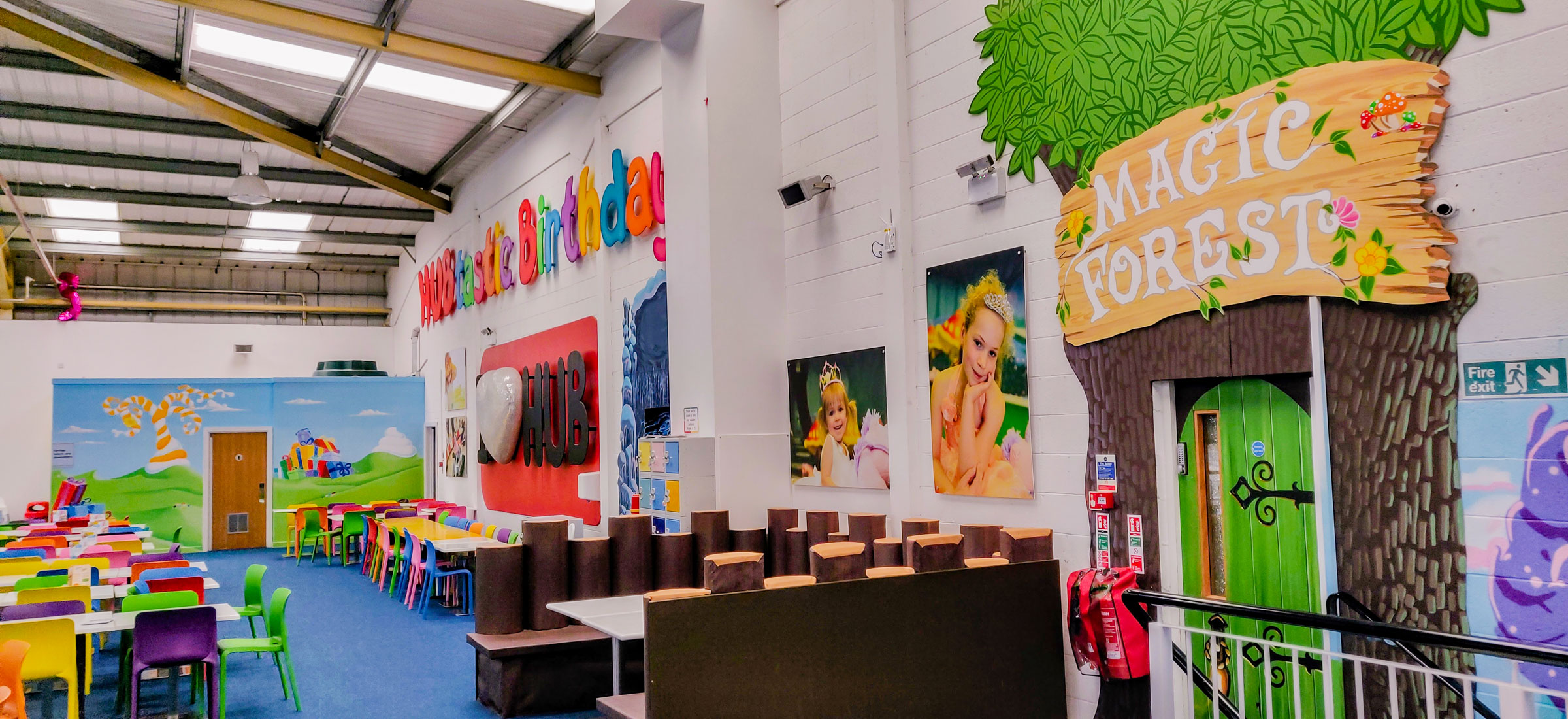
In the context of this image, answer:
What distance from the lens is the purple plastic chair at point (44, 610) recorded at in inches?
208

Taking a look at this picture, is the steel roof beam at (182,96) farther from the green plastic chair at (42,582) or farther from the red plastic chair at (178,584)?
the red plastic chair at (178,584)

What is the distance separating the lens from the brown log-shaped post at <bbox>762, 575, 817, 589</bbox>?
11.8 feet

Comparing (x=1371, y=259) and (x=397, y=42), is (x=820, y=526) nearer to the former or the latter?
(x=1371, y=259)

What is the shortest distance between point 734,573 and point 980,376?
210 centimetres

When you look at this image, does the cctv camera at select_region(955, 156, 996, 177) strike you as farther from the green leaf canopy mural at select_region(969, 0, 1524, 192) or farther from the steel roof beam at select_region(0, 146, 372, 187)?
the steel roof beam at select_region(0, 146, 372, 187)

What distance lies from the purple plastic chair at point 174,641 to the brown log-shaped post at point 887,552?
342 cm

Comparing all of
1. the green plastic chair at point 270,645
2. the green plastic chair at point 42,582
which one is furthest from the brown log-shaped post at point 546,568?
the green plastic chair at point 42,582

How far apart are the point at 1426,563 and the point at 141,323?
17980 millimetres

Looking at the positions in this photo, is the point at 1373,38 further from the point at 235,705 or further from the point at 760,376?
the point at 235,705

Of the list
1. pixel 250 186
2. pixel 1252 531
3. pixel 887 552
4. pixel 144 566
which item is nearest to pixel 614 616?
pixel 887 552

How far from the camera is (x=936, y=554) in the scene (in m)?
4.04

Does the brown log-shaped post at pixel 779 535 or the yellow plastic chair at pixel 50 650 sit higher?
the brown log-shaped post at pixel 779 535

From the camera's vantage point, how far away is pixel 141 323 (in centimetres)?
1620

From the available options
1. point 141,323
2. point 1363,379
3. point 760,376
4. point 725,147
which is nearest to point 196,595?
point 760,376
